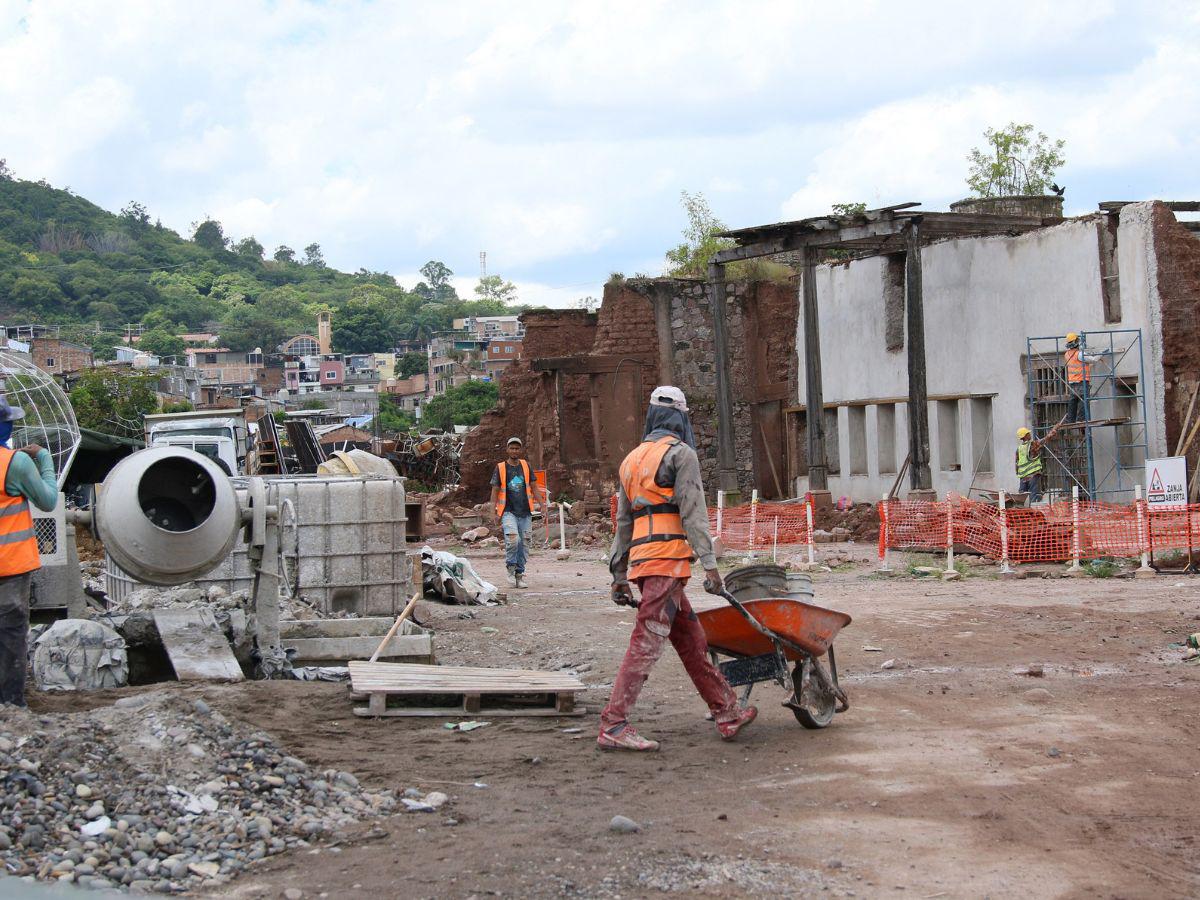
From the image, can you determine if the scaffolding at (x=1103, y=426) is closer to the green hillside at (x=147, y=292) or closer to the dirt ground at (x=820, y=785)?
the dirt ground at (x=820, y=785)

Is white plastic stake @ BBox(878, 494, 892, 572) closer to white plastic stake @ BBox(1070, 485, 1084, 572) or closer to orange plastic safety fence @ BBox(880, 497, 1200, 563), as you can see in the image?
orange plastic safety fence @ BBox(880, 497, 1200, 563)

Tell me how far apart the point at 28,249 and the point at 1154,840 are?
165 m

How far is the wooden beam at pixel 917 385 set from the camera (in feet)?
82.0

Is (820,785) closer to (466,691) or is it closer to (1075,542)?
→ (466,691)

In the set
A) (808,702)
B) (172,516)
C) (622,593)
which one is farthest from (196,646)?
(808,702)

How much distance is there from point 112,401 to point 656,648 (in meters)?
40.3

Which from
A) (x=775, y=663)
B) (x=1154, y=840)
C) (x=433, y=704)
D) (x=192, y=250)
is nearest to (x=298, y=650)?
(x=433, y=704)

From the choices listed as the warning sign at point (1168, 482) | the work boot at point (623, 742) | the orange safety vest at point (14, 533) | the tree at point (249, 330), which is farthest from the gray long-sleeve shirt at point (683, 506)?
the tree at point (249, 330)

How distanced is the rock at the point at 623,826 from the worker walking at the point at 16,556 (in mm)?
3545

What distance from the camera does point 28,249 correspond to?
15550 centimetres

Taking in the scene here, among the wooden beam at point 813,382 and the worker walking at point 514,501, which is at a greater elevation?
the wooden beam at point 813,382

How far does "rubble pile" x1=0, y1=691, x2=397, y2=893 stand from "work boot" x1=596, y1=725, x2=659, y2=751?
1.48 metres

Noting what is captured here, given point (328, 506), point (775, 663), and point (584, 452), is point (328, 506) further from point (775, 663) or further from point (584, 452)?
point (584, 452)

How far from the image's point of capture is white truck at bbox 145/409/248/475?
22.7 meters
